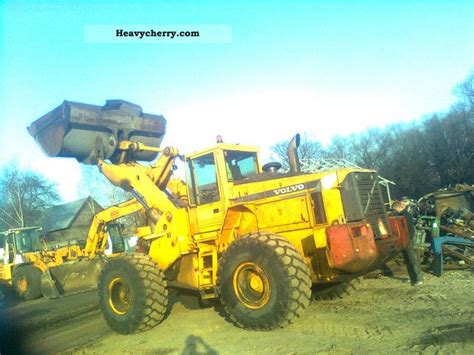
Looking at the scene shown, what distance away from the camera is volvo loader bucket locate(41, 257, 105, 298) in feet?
36.9

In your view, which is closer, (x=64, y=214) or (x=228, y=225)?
(x=228, y=225)

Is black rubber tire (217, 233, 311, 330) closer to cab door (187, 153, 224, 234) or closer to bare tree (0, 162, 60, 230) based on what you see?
cab door (187, 153, 224, 234)

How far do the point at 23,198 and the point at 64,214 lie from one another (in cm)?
907

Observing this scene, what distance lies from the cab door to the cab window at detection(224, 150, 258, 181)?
281 mm

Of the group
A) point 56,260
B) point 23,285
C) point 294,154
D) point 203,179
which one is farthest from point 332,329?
point 23,285

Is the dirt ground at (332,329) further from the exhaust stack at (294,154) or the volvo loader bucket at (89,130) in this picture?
the volvo loader bucket at (89,130)

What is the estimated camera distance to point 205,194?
7.86 meters

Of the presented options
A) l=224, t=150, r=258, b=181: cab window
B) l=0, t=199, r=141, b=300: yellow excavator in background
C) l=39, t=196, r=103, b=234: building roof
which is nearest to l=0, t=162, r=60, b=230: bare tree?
l=39, t=196, r=103, b=234: building roof

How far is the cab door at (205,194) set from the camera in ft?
25.0

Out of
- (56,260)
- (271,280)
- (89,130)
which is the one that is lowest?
(271,280)

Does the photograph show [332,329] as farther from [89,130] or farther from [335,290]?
[89,130]

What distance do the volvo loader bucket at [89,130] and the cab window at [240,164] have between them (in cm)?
222

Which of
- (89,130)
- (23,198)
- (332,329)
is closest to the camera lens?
(332,329)

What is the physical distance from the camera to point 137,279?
23.6ft
